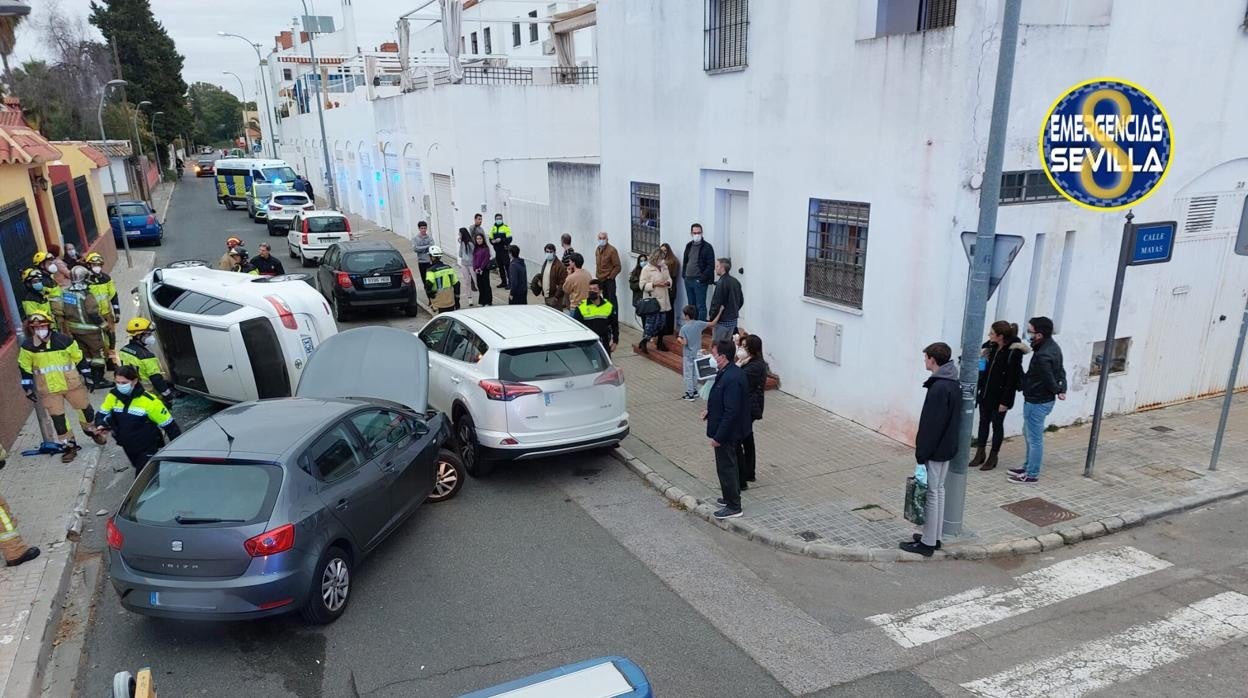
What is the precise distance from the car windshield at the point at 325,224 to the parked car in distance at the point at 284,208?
7052 mm

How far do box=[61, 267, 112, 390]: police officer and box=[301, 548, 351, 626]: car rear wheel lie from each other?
8.14m

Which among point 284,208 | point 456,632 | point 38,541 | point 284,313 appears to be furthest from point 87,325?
point 284,208

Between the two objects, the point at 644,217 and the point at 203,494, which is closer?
the point at 203,494

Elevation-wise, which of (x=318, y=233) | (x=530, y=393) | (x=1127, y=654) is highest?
(x=530, y=393)

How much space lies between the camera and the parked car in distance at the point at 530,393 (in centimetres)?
780

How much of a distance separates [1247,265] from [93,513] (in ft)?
45.6

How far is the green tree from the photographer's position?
5700 cm

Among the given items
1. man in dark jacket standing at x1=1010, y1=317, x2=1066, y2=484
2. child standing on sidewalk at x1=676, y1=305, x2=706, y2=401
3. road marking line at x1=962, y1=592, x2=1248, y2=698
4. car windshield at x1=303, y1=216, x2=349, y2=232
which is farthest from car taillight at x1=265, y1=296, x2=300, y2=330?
car windshield at x1=303, y1=216, x2=349, y2=232

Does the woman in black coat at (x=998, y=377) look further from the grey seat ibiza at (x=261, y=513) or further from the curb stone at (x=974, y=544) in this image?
the grey seat ibiza at (x=261, y=513)

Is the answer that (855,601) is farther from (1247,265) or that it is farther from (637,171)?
(637,171)

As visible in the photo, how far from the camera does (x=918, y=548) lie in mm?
6539

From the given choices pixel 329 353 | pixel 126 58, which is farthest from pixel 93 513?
pixel 126 58

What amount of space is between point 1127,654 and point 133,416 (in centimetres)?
865

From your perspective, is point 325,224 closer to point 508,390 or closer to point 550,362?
point 550,362
